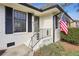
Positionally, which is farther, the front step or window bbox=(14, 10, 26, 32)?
window bbox=(14, 10, 26, 32)

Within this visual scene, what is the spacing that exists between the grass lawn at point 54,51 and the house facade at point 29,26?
0.09m

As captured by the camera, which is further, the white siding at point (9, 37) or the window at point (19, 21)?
the window at point (19, 21)

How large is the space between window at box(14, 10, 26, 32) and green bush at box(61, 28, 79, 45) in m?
0.79

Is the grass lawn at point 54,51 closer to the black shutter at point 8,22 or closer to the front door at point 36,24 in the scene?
the front door at point 36,24

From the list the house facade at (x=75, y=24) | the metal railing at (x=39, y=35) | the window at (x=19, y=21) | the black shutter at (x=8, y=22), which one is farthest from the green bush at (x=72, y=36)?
the black shutter at (x=8, y=22)

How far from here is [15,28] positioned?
6062mm

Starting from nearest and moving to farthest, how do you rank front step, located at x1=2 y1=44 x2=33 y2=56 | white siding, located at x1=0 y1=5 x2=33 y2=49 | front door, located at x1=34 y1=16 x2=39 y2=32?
1. front step, located at x1=2 y1=44 x2=33 y2=56
2. white siding, located at x1=0 y1=5 x2=33 y2=49
3. front door, located at x1=34 y1=16 x2=39 y2=32

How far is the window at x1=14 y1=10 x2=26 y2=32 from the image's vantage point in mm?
6090

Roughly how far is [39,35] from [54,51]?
1.43ft

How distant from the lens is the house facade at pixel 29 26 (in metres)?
5.97

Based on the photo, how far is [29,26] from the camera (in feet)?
20.2

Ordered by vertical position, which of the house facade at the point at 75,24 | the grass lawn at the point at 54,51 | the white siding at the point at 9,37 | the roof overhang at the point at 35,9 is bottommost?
the grass lawn at the point at 54,51

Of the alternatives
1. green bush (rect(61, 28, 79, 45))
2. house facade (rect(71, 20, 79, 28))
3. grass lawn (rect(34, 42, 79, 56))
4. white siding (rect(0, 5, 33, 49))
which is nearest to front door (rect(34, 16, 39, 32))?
white siding (rect(0, 5, 33, 49))

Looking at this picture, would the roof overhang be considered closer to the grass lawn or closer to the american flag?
the american flag
